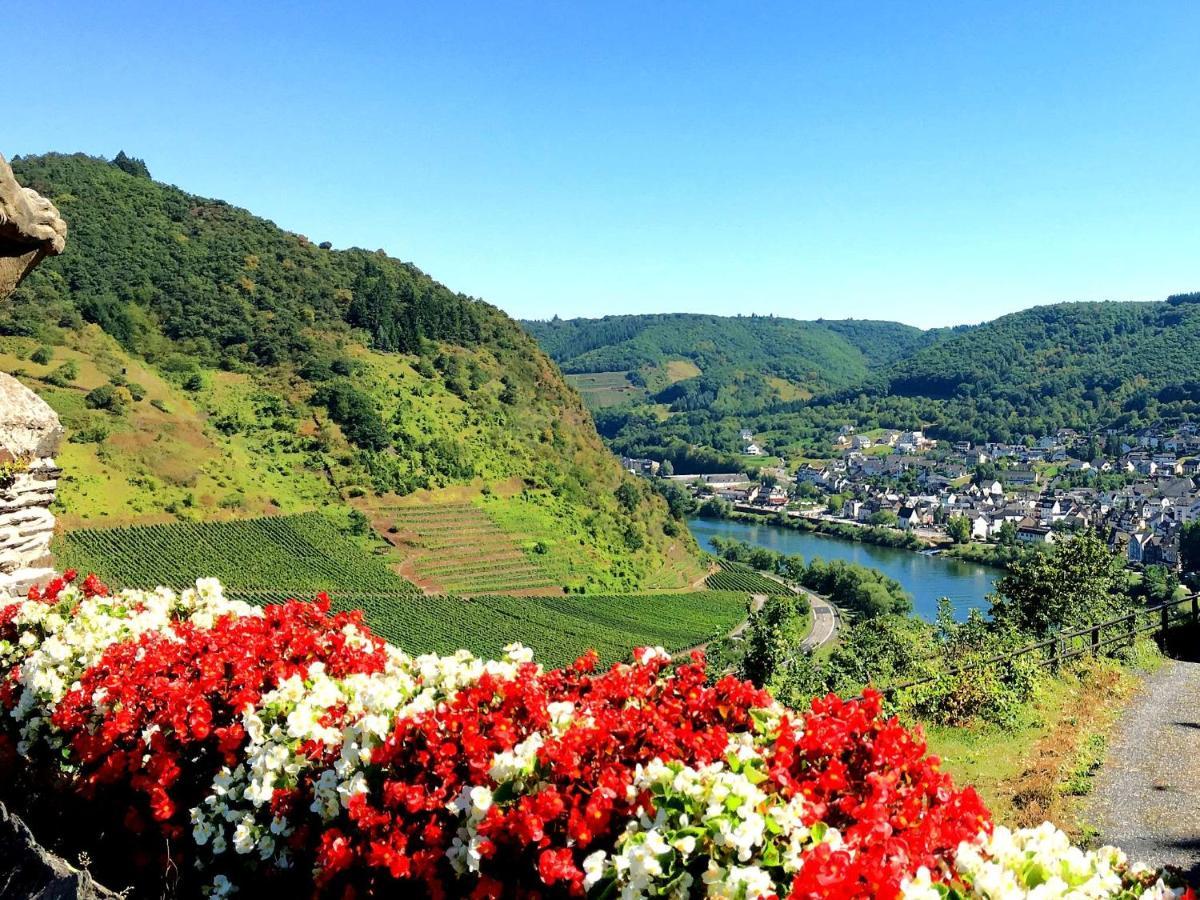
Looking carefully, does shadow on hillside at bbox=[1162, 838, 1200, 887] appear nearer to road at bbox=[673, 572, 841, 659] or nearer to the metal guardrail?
the metal guardrail

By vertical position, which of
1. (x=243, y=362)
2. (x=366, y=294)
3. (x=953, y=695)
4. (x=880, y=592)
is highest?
(x=366, y=294)

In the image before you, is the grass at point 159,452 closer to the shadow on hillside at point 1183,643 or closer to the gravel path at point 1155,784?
the shadow on hillside at point 1183,643

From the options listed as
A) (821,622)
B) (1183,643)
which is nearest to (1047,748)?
(1183,643)

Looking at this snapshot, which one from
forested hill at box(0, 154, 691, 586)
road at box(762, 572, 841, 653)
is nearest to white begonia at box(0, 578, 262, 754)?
forested hill at box(0, 154, 691, 586)

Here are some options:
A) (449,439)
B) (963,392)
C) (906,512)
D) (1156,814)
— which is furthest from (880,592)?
(963,392)

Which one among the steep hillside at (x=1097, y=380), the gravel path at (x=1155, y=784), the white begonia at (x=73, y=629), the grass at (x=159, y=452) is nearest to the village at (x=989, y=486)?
the steep hillside at (x=1097, y=380)

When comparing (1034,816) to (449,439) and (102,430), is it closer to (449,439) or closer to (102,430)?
(102,430)

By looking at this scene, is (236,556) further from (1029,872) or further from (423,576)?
(1029,872)

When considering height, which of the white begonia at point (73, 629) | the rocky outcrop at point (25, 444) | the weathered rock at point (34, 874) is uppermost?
the rocky outcrop at point (25, 444)
